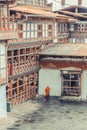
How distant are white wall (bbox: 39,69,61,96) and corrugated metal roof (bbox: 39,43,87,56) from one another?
225 cm

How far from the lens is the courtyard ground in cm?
3002

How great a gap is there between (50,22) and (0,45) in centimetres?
1752

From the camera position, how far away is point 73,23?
183 feet

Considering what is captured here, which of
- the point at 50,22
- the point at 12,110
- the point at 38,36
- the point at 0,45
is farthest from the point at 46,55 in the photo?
the point at 0,45

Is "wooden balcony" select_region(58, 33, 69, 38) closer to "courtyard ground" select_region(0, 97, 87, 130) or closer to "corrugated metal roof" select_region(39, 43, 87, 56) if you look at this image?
"corrugated metal roof" select_region(39, 43, 87, 56)

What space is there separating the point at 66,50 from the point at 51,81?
4.38 metres

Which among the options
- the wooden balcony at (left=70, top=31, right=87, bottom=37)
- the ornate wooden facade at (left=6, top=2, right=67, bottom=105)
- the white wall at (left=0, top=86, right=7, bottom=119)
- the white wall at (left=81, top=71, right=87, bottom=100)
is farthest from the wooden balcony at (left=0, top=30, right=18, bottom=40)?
the wooden balcony at (left=70, top=31, right=87, bottom=37)

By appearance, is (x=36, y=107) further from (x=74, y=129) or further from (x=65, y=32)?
(x=65, y=32)

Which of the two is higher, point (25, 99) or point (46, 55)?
point (46, 55)

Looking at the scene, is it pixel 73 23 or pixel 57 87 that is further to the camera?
pixel 73 23

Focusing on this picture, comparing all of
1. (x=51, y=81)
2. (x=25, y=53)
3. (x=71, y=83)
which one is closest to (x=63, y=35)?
(x=71, y=83)

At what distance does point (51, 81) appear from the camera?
1672 inches

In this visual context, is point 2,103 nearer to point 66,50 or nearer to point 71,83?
point 71,83

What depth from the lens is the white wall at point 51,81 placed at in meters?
42.3
